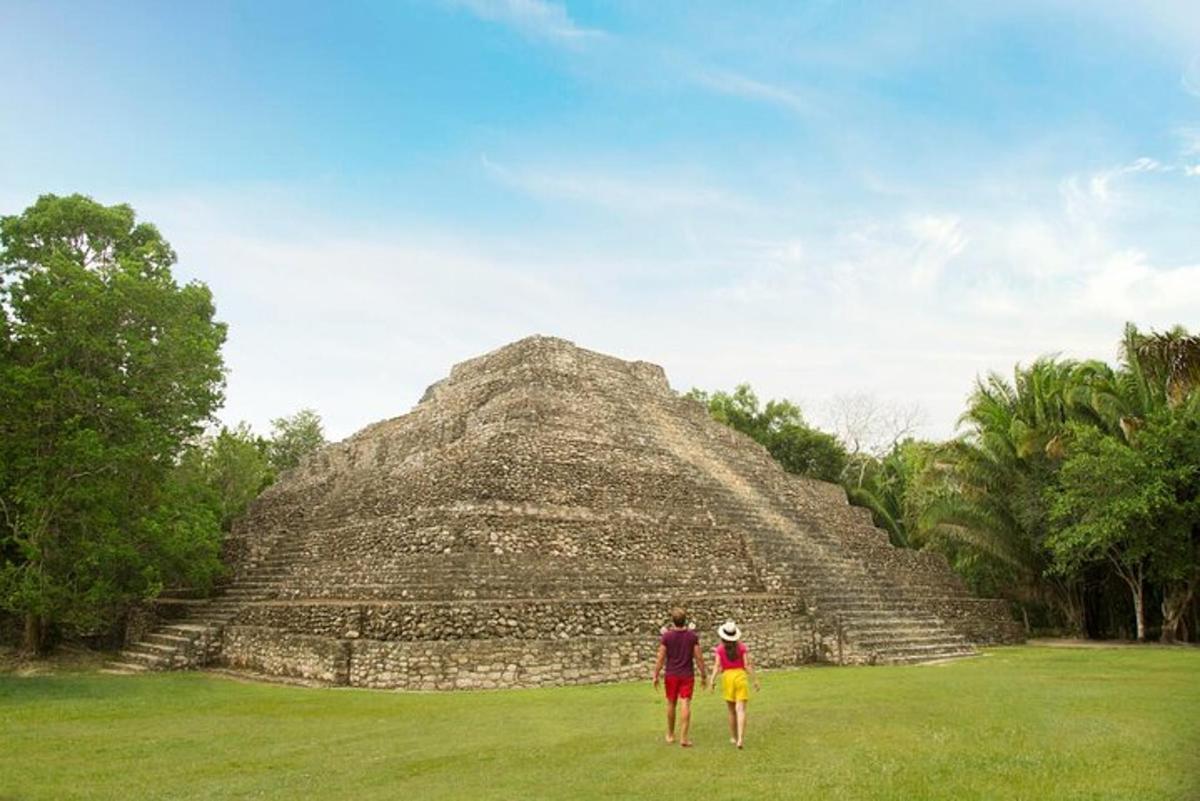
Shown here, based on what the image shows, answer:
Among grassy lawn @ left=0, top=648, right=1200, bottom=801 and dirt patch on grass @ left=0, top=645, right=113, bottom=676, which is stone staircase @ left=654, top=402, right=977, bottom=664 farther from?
dirt patch on grass @ left=0, top=645, right=113, bottom=676

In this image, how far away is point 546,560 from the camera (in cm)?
1524

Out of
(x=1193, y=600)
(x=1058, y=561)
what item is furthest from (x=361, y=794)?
(x=1193, y=600)

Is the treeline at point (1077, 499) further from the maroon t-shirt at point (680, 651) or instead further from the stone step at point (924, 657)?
the maroon t-shirt at point (680, 651)

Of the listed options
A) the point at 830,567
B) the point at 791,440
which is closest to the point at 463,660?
the point at 830,567

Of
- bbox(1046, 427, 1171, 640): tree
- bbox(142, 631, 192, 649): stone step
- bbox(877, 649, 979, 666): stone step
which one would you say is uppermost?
bbox(1046, 427, 1171, 640): tree

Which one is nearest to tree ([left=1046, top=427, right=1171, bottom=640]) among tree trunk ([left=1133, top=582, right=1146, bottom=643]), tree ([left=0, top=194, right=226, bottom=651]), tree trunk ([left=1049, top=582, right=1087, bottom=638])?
tree trunk ([left=1133, top=582, right=1146, bottom=643])

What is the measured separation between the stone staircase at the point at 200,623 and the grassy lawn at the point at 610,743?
12.0ft

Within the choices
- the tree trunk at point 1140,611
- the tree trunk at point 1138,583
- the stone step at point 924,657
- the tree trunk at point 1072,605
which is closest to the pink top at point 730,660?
the stone step at point 924,657

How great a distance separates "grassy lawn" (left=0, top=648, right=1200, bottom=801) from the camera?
252 inches

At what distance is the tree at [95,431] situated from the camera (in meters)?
15.2

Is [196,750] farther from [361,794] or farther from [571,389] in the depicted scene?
[571,389]

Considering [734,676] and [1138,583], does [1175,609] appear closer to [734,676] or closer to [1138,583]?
[1138,583]

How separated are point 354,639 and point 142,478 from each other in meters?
6.58

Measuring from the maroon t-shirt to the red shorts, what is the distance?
42 mm
